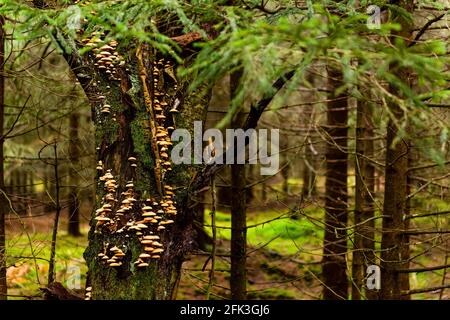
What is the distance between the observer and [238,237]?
679 cm

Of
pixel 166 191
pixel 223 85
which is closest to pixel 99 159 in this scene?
pixel 166 191

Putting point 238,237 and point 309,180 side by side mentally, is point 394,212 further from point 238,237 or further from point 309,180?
point 309,180

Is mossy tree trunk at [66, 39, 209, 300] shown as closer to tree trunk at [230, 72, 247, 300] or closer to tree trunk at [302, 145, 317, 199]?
tree trunk at [302, 145, 317, 199]

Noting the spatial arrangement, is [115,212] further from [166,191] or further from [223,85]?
[223,85]

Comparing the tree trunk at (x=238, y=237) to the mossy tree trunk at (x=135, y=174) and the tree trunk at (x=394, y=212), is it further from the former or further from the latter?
the mossy tree trunk at (x=135, y=174)

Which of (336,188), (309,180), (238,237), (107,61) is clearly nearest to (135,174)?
(107,61)

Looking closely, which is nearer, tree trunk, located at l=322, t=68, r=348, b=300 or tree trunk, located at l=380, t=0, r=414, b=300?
tree trunk, located at l=380, t=0, r=414, b=300

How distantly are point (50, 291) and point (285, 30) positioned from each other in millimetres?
2636

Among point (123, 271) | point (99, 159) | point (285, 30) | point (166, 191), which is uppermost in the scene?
point (285, 30)

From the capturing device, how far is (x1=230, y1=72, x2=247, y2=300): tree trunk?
22.0 ft

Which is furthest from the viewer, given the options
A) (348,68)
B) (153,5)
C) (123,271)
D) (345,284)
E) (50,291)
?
(345,284)

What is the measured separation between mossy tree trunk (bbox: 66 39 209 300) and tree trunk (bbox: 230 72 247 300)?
283cm

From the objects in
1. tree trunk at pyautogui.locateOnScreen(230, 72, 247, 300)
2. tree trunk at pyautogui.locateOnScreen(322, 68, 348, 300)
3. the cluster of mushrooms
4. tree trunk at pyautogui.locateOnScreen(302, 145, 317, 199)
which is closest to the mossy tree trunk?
the cluster of mushrooms
